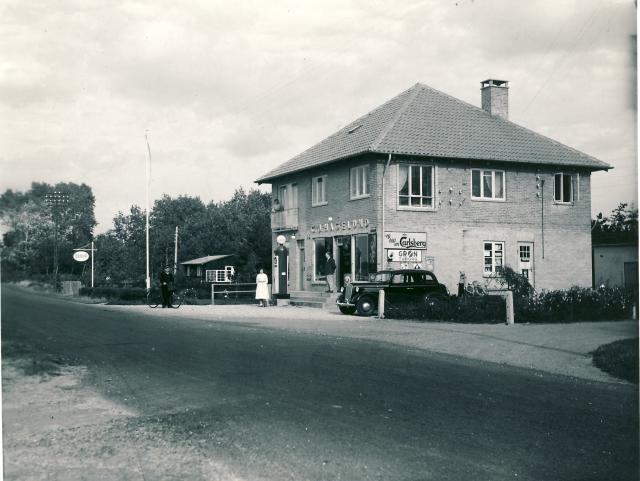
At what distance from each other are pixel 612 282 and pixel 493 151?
9252 millimetres

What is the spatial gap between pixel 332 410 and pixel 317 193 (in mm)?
24836

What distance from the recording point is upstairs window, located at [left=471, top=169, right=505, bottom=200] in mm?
29875

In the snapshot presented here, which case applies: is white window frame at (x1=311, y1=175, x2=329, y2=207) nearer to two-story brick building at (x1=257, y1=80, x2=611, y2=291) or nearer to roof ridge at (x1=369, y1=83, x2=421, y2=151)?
two-story brick building at (x1=257, y1=80, x2=611, y2=291)

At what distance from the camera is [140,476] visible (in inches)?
230

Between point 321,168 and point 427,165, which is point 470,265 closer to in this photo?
point 427,165

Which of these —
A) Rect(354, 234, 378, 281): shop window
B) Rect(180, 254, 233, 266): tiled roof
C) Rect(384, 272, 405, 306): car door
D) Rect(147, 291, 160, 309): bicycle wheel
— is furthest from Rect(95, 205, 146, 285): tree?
Rect(180, 254, 233, 266): tiled roof

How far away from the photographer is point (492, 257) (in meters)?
30.0

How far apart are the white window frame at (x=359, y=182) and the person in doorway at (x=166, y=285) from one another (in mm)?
8710

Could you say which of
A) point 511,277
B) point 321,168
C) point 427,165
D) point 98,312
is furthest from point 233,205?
point 98,312

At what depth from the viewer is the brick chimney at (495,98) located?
31953 mm

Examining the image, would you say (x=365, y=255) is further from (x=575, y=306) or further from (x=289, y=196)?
(x=575, y=306)

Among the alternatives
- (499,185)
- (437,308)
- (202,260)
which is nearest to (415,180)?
(499,185)

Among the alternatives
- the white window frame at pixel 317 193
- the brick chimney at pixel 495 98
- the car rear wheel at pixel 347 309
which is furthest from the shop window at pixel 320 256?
the brick chimney at pixel 495 98

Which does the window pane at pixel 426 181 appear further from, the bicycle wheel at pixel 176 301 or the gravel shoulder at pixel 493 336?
the bicycle wheel at pixel 176 301
